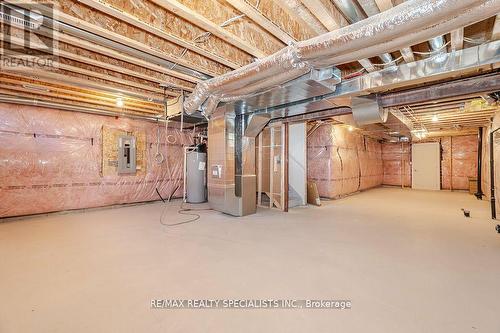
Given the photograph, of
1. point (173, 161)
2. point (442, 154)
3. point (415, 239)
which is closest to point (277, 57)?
point (415, 239)

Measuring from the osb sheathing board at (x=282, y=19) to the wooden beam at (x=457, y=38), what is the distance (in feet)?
4.06

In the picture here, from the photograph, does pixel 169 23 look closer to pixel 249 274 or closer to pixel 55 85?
pixel 249 274

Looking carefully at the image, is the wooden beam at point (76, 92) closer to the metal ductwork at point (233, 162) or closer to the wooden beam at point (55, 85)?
the wooden beam at point (55, 85)

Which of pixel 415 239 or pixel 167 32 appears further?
pixel 415 239

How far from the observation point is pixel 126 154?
5.35 meters

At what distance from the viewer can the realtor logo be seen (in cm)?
176

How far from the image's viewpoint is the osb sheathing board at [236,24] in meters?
1.87

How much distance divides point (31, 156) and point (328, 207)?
6.28 meters

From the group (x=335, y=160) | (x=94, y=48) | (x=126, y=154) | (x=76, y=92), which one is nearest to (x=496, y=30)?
(x=94, y=48)

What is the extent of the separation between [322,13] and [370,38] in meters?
0.46

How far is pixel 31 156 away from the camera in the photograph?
166 inches

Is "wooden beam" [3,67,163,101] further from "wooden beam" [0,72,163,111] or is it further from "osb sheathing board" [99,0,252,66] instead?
"osb sheathing board" [99,0,252,66]

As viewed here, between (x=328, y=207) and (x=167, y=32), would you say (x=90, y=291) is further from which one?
(x=328, y=207)

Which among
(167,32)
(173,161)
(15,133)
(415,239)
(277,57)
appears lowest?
(415,239)
